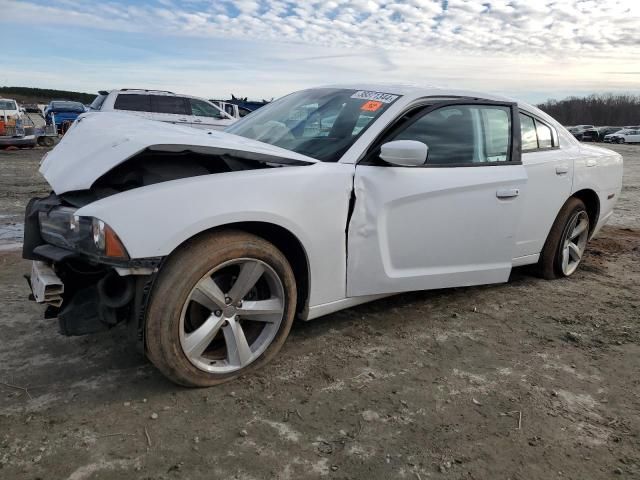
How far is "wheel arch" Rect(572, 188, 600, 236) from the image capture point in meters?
4.62

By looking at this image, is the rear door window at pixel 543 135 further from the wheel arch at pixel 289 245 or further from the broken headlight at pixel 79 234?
the broken headlight at pixel 79 234

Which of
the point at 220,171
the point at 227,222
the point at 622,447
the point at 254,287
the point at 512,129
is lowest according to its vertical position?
the point at 622,447

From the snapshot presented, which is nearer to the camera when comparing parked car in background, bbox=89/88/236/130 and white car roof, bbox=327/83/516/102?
white car roof, bbox=327/83/516/102

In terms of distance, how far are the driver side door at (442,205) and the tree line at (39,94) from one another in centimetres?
8277

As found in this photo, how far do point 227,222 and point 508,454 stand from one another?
1611 mm

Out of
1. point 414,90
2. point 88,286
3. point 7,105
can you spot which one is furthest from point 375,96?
point 7,105

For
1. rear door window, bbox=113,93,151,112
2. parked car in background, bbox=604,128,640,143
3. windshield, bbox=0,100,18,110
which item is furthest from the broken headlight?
parked car in background, bbox=604,128,640,143

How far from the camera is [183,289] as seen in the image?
2.36m

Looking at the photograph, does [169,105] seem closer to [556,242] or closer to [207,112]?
[207,112]

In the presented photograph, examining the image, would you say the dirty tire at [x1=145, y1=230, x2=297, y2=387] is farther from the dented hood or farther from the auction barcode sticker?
the auction barcode sticker

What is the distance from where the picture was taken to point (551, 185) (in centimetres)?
414

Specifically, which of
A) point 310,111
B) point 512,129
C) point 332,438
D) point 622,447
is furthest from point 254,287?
point 512,129

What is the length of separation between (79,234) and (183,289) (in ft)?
1.76

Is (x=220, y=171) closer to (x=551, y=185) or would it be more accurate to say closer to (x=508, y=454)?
(x=508, y=454)
